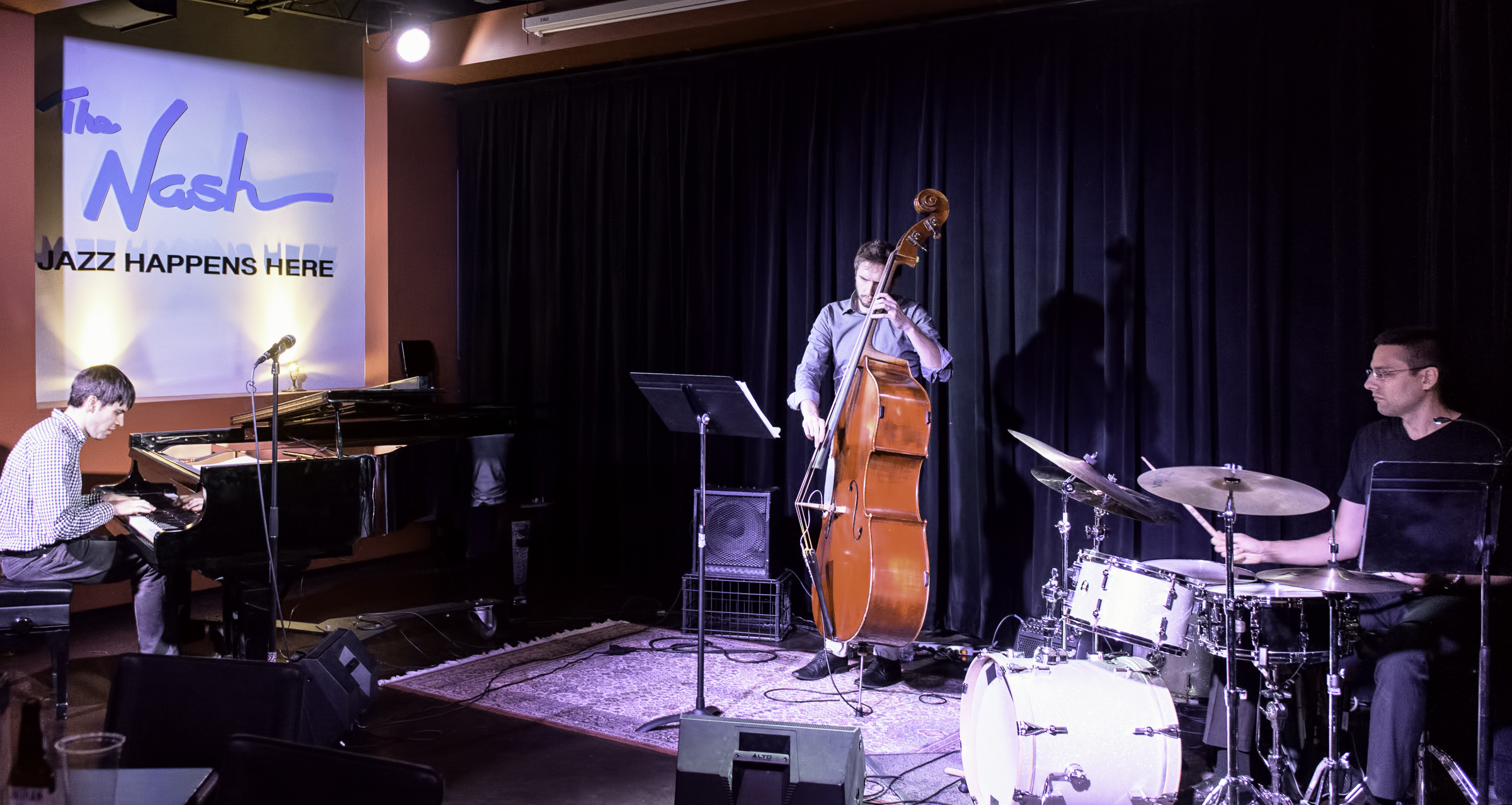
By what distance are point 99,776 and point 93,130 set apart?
5.46 meters

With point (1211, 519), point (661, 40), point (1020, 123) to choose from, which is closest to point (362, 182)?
point (661, 40)

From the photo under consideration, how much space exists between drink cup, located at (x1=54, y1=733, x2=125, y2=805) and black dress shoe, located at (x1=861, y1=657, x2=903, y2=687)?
331cm

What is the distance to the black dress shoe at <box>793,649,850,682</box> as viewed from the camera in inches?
200

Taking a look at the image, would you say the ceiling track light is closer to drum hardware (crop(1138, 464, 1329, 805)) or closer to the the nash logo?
the the nash logo

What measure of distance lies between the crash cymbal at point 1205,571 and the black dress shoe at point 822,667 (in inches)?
68.3

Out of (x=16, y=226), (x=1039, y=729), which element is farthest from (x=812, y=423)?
(x=16, y=226)

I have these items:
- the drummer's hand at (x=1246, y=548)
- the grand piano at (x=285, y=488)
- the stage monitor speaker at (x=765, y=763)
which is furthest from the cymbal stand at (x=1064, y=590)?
the grand piano at (x=285, y=488)

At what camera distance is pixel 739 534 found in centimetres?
575

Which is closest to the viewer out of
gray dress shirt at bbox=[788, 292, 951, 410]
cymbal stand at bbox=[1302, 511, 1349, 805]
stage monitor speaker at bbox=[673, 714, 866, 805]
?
stage monitor speaker at bbox=[673, 714, 866, 805]

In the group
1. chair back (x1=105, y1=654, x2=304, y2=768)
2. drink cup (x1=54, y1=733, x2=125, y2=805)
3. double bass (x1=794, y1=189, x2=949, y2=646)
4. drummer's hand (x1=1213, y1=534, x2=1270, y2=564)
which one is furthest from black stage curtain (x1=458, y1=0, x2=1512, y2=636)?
drink cup (x1=54, y1=733, x2=125, y2=805)

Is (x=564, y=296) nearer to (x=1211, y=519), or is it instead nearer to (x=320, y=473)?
(x=320, y=473)

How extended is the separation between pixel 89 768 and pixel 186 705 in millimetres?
339

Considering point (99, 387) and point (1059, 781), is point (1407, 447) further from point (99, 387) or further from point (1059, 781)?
point (99, 387)

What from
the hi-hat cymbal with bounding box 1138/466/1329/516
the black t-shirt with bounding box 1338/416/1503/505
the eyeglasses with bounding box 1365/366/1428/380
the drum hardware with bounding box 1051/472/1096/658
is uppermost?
the eyeglasses with bounding box 1365/366/1428/380
